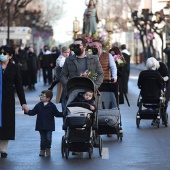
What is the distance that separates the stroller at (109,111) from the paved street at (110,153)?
244 millimetres

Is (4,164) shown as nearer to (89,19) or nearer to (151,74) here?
(151,74)

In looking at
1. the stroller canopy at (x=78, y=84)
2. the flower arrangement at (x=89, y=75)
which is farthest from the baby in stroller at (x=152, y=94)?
the stroller canopy at (x=78, y=84)

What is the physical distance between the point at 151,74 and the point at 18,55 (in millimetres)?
18052

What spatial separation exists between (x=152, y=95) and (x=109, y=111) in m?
3.58

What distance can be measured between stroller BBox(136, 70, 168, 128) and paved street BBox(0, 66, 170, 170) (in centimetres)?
27

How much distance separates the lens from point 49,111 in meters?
14.1

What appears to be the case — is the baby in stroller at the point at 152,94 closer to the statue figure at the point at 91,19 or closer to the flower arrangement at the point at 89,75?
the flower arrangement at the point at 89,75

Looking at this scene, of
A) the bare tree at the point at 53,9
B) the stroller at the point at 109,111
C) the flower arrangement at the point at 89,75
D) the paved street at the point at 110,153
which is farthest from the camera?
the bare tree at the point at 53,9

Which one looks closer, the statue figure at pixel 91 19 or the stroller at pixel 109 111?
the stroller at pixel 109 111

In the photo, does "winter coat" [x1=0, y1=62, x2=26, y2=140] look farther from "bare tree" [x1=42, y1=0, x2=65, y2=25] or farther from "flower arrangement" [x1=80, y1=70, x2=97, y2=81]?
"bare tree" [x1=42, y1=0, x2=65, y2=25]


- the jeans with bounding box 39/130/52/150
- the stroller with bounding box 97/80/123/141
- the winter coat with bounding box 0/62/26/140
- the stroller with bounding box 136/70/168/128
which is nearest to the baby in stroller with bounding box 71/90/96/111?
the jeans with bounding box 39/130/52/150

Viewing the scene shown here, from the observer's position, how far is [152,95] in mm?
19328

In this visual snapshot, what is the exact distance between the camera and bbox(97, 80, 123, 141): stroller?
52.0 ft

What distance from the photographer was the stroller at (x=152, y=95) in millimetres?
19172
